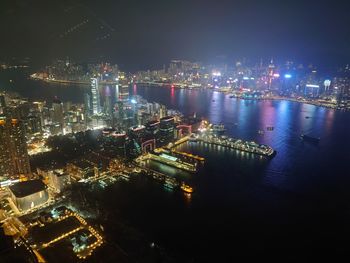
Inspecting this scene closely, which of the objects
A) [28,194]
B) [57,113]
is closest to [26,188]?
[28,194]

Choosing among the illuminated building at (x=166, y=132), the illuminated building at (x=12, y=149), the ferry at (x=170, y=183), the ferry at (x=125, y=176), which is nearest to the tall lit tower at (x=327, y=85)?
the illuminated building at (x=166, y=132)

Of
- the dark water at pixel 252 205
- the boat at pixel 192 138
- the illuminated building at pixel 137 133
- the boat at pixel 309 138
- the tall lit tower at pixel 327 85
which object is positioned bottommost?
the dark water at pixel 252 205

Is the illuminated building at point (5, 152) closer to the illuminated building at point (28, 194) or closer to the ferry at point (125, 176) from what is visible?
the illuminated building at point (28, 194)

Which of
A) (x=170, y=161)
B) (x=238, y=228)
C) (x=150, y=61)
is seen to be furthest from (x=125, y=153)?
(x=150, y=61)

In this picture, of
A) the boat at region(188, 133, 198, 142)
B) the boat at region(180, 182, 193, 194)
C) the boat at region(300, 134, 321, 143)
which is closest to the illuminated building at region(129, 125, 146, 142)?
the boat at region(188, 133, 198, 142)

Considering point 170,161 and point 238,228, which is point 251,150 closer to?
point 170,161
